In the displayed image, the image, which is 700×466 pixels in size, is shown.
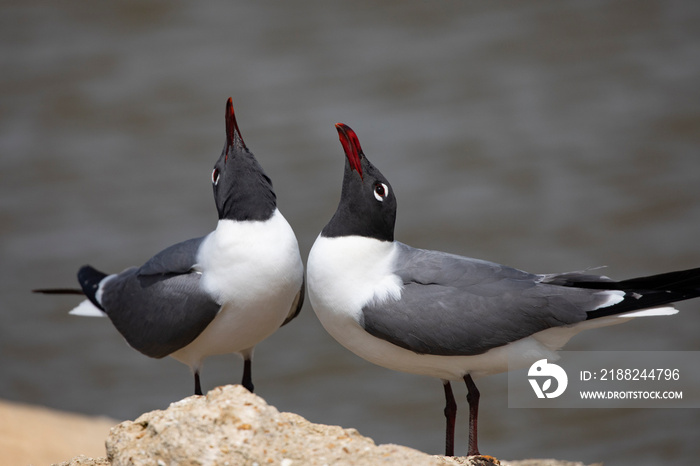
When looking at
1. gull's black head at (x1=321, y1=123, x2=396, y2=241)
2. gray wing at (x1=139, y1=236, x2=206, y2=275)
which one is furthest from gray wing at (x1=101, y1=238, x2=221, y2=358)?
gull's black head at (x1=321, y1=123, x2=396, y2=241)

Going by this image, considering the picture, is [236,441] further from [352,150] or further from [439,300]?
[352,150]

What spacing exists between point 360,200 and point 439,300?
543 mm

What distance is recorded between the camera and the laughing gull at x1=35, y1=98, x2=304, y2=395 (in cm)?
393

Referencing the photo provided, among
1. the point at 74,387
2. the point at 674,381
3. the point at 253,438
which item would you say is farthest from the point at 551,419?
the point at 253,438

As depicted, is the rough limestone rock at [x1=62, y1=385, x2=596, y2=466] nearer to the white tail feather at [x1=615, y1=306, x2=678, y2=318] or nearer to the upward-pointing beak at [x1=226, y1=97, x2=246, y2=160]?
the white tail feather at [x1=615, y1=306, x2=678, y2=318]


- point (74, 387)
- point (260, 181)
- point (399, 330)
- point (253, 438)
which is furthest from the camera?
point (74, 387)

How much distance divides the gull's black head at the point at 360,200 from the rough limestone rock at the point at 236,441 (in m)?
1.01

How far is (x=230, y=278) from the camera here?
3.94 meters

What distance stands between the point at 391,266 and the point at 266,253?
0.54m

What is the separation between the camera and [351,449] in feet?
9.73

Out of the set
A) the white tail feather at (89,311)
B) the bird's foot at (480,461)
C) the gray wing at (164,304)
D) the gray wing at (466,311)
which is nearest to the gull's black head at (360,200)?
the gray wing at (466,311)

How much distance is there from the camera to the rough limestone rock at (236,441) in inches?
113

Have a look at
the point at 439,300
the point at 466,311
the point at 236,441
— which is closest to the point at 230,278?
the point at 439,300

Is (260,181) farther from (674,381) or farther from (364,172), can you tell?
(674,381)
